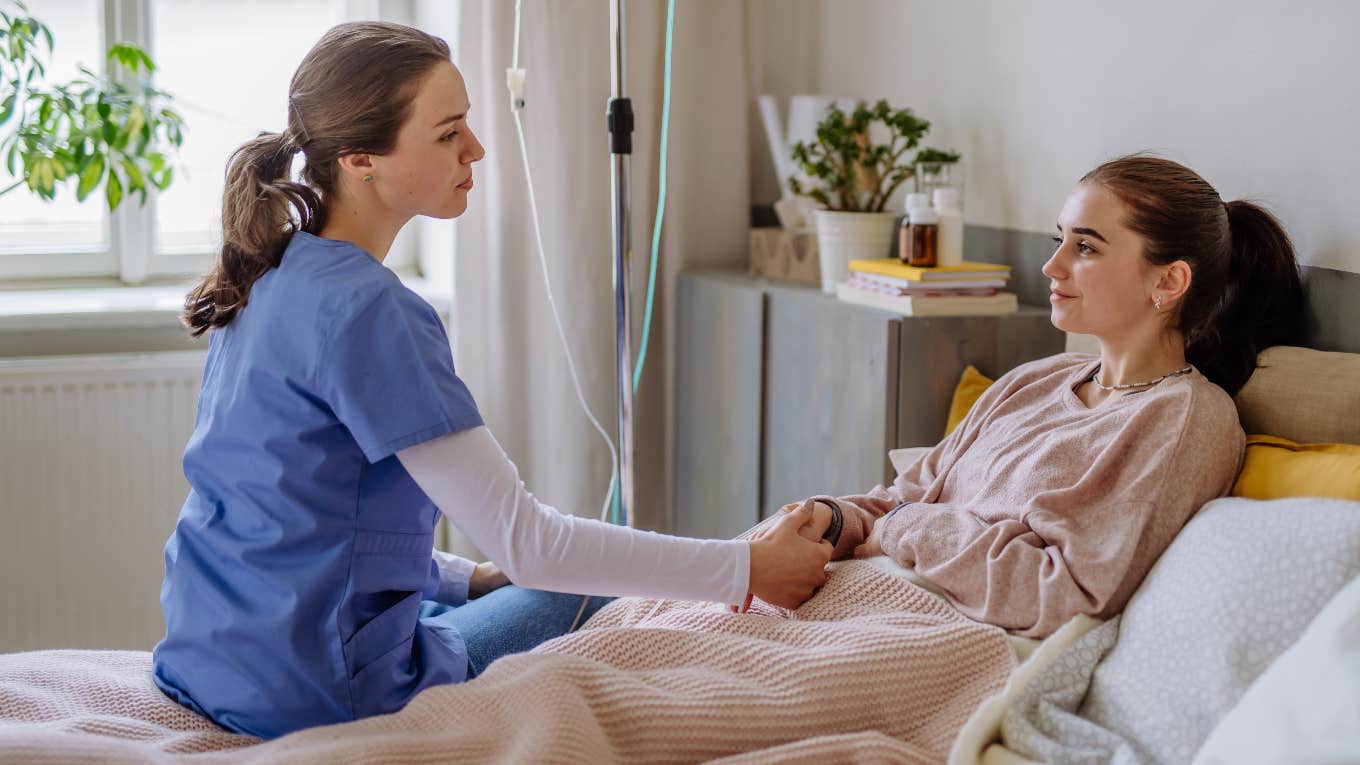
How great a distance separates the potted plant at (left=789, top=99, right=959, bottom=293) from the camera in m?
2.42

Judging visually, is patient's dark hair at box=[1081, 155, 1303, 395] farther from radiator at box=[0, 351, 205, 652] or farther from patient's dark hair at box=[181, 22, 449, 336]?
radiator at box=[0, 351, 205, 652]

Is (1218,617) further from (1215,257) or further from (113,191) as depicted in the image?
(113,191)

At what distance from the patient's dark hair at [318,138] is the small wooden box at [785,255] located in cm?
130

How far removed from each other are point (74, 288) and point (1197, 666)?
2.58 m

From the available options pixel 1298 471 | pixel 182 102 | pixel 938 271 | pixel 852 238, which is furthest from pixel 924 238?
pixel 182 102

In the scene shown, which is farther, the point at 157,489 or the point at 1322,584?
the point at 157,489

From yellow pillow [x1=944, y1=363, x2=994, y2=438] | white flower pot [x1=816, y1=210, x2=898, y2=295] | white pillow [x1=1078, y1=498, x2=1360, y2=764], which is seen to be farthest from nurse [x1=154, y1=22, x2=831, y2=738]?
white flower pot [x1=816, y1=210, x2=898, y2=295]

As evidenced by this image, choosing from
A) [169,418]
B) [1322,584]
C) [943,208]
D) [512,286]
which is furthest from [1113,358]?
[169,418]

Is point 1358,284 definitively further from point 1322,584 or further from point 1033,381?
point 1322,584

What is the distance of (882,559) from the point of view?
63.1 inches

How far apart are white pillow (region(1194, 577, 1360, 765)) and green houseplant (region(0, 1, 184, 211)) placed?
2.38m

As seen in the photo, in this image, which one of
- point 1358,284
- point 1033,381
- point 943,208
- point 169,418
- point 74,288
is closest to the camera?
point 1358,284

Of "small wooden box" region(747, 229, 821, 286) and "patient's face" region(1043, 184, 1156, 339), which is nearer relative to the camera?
"patient's face" region(1043, 184, 1156, 339)

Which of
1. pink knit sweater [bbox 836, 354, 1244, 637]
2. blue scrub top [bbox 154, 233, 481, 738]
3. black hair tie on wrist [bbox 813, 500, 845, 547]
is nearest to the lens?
blue scrub top [bbox 154, 233, 481, 738]
